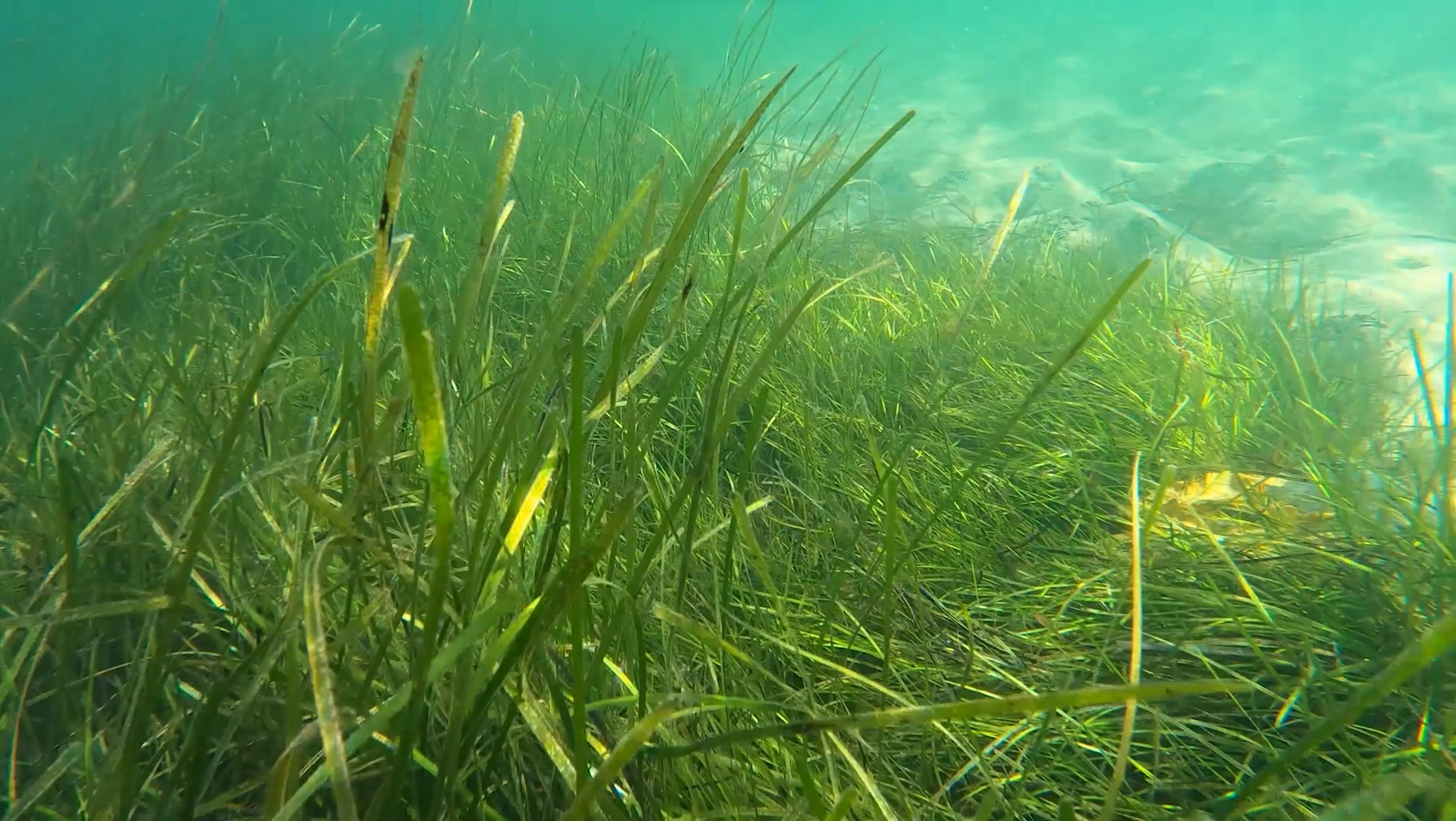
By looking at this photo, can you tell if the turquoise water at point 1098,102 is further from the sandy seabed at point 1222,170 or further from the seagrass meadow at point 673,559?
the seagrass meadow at point 673,559

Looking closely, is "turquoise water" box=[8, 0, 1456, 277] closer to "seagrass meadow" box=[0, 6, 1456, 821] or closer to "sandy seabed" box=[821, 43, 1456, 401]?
"sandy seabed" box=[821, 43, 1456, 401]

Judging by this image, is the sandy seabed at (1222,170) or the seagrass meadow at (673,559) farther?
the sandy seabed at (1222,170)

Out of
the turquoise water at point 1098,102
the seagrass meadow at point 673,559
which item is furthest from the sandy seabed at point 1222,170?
the seagrass meadow at point 673,559

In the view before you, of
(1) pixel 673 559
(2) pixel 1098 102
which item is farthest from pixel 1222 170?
(1) pixel 673 559

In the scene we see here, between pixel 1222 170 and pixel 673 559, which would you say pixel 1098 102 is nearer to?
pixel 1222 170

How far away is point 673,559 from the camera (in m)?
1.25

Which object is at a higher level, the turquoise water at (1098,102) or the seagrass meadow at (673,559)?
the turquoise water at (1098,102)

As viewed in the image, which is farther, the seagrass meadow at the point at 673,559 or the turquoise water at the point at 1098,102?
the turquoise water at the point at 1098,102

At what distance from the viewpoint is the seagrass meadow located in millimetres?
696

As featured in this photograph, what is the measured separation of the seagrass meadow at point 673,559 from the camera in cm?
70

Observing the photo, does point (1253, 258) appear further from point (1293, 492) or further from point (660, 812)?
point (660, 812)

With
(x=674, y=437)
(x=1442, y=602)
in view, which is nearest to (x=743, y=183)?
(x=674, y=437)

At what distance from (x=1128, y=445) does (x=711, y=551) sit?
57.1 inches

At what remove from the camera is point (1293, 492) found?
5.95 feet
